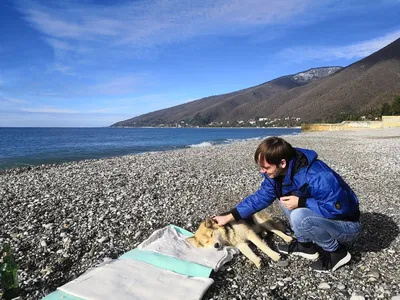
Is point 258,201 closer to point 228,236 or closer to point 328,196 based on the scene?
point 228,236

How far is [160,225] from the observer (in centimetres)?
623

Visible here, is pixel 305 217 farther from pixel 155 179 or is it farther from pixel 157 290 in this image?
pixel 155 179

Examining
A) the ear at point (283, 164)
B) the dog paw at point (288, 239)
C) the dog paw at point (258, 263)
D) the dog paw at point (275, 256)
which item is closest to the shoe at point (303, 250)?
the dog paw at point (275, 256)

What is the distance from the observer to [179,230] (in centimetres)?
573

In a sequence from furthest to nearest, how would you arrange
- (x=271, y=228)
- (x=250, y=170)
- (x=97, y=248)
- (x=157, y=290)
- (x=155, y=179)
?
(x=250, y=170)
(x=155, y=179)
(x=271, y=228)
(x=97, y=248)
(x=157, y=290)

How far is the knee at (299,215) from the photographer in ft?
13.2

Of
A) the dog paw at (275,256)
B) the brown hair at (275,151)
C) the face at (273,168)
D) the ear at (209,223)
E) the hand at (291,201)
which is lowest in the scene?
the dog paw at (275,256)

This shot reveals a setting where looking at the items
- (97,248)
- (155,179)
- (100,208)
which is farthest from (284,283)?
(155,179)

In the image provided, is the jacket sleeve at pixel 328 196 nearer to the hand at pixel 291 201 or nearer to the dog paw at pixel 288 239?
the hand at pixel 291 201

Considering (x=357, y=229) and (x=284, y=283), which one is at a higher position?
(x=357, y=229)

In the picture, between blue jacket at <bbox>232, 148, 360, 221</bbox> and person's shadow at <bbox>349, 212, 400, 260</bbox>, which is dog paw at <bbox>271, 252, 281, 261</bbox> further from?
person's shadow at <bbox>349, 212, 400, 260</bbox>

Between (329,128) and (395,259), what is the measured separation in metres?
70.0

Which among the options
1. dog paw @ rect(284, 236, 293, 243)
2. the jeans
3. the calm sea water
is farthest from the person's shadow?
the calm sea water

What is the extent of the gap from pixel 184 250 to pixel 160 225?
4.79ft
